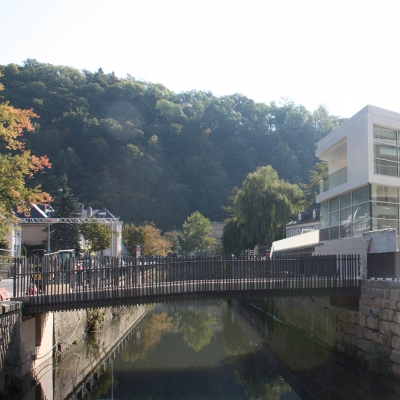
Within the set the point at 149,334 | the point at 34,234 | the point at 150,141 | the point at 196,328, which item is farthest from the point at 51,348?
the point at 150,141

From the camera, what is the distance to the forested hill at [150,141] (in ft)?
337

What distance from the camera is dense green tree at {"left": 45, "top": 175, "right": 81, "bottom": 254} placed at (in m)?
50.8

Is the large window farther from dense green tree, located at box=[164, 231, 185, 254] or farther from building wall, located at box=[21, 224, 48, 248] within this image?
dense green tree, located at box=[164, 231, 185, 254]

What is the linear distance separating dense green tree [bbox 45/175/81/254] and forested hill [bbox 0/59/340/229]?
142 ft

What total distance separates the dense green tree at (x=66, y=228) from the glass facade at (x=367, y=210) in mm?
32197

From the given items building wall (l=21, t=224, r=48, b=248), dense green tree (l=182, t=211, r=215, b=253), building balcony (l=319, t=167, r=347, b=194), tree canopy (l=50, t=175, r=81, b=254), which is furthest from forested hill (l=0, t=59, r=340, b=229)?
building balcony (l=319, t=167, r=347, b=194)

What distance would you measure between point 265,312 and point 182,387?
18.8 meters

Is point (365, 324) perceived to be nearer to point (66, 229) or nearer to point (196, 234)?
point (66, 229)

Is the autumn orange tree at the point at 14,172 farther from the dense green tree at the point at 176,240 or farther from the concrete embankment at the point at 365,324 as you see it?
the dense green tree at the point at 176,240

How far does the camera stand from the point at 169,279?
16.5 meters

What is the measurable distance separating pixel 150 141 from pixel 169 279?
326 ft

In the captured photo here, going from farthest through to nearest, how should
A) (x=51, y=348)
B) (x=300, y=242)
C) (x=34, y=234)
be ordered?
(x=34, y=234) → (x=300, y=242) → (x=51, y=348)

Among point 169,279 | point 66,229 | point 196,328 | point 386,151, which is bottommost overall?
point 196,328

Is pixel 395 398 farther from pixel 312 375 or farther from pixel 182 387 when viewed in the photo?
pixel 182 387
